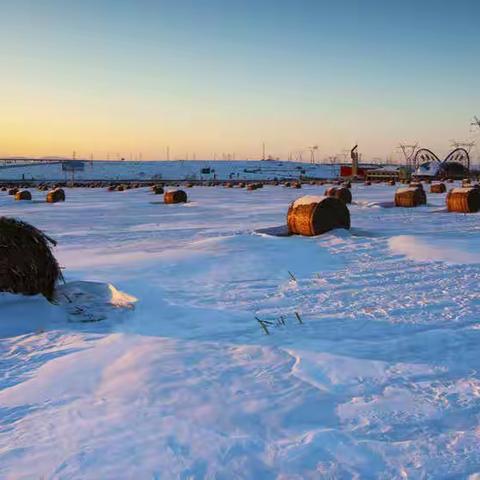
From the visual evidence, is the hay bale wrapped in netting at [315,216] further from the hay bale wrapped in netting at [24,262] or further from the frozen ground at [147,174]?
the frozen ground at [147,174]

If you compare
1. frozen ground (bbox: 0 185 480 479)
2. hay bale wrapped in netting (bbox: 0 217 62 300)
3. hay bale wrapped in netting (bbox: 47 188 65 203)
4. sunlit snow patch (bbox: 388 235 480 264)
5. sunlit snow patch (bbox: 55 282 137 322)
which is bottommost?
frozen ground (bbox: 0 185 480 479)

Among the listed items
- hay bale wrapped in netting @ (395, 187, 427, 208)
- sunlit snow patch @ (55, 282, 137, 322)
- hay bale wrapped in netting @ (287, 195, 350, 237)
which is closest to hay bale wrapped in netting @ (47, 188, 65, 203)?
hay bale wrapped in netting @ (395, 187, 427, 208)

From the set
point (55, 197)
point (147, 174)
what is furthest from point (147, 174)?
point (55, 197)

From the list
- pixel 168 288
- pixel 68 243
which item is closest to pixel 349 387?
pixel 168 288

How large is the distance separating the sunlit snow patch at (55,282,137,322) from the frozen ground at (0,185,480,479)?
48 millimetres

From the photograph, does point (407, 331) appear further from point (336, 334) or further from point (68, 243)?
point (68, 243)

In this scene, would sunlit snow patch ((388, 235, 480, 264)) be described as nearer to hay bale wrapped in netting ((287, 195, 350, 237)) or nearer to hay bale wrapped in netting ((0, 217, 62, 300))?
hay bale wrapped in netting ((287, 195, 350, 237))

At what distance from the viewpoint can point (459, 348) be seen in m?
4.49

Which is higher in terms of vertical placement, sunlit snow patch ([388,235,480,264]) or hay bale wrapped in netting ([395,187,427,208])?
hay bale wrapped in netting ([395,187,427,208])

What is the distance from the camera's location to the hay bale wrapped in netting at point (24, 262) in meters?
6.01

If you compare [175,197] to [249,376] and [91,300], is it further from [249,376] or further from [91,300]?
[249,376]

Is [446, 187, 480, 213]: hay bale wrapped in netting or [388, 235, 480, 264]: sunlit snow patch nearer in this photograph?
[388, 235, 480, 264]: sunlit snow patch

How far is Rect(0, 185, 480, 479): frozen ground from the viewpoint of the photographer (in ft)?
9.32

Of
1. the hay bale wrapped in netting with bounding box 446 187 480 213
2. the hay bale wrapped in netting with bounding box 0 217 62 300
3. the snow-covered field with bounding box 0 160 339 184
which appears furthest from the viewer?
the snow-covered field with bounding box 0 160 339 184
